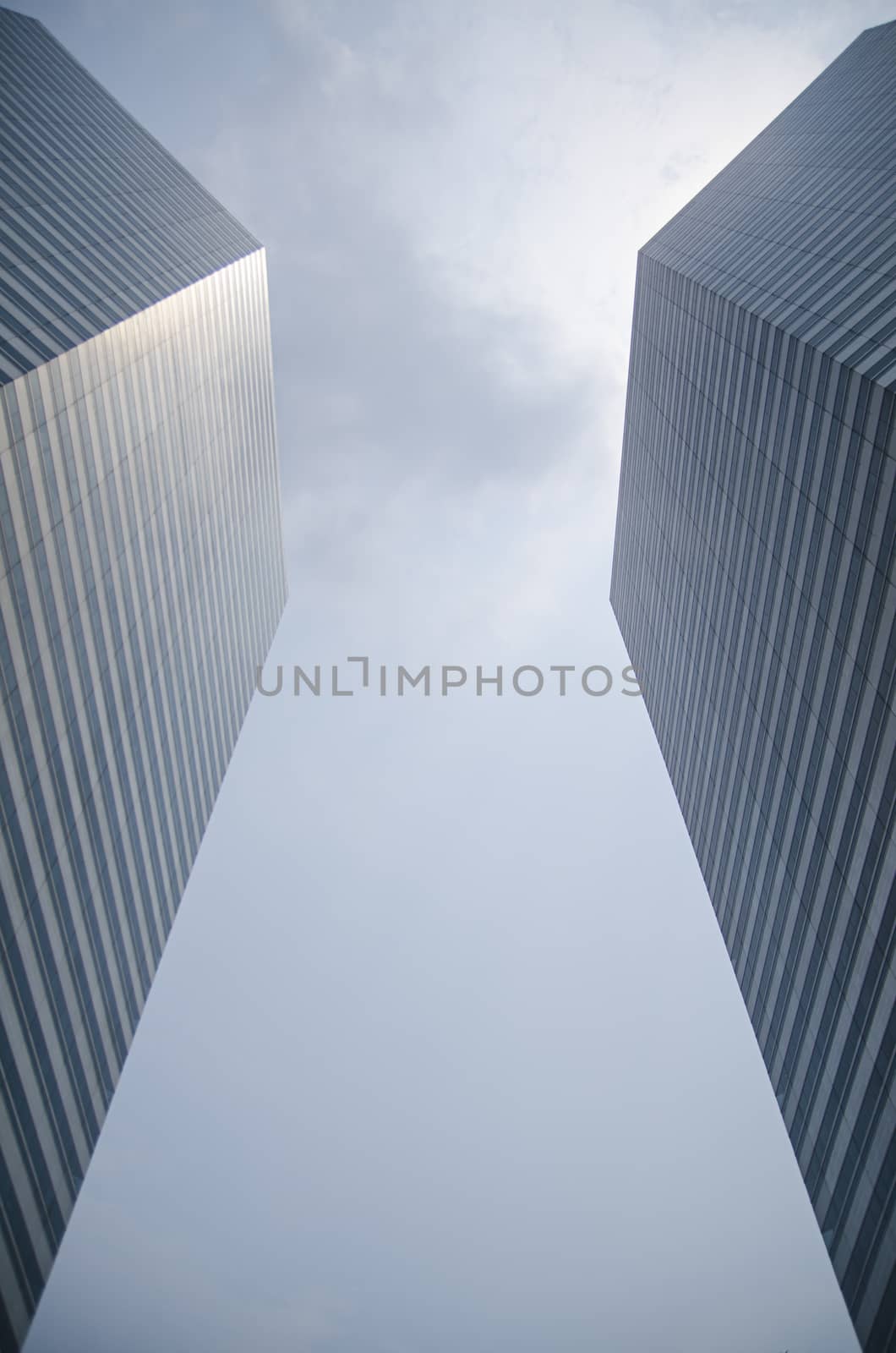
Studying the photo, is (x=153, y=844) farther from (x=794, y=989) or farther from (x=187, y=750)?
(x=794, y=989)

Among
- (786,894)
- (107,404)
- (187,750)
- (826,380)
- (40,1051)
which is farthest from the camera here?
(187,750)

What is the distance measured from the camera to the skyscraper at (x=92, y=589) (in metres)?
39.5

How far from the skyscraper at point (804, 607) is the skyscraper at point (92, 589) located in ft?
125

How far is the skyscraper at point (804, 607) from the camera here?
41469 mm

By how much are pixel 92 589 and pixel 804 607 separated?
131ft

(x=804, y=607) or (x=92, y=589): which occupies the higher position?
(x=92, y=589)

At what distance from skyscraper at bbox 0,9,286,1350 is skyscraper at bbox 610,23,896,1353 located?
3803 centimetres

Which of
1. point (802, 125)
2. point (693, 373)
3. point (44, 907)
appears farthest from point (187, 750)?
point (802, 125)

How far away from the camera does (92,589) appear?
49.3 m

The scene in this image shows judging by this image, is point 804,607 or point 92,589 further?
point 804,607

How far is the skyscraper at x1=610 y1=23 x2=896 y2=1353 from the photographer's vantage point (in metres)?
41.5

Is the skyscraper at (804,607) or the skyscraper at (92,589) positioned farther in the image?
the skyscraper at (804,607)

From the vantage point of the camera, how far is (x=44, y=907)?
4231 centimetres

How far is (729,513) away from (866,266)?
20260 mm
